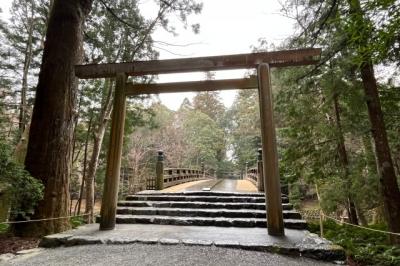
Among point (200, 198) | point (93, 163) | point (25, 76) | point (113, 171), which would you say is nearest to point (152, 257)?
point (113, 171)

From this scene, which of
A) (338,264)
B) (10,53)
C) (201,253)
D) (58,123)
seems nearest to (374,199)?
(338,264)

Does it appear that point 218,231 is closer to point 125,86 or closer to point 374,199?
point 125,86

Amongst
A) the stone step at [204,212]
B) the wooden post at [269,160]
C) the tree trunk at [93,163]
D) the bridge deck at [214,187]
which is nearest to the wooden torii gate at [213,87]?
the wooden post at [269,160]

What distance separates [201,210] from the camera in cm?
594

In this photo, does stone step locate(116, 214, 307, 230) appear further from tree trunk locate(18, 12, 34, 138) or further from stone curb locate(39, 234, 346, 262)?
tree trunk locate(18, 12, 34, 138)

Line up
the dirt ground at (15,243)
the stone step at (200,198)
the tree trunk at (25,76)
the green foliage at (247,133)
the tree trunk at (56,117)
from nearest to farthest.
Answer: the dirt ground at (15,243)
the tree trunk at (56,117)
the stone step at (200,198)
the tree trunk at (25,76)
the green foliage at (247,133)

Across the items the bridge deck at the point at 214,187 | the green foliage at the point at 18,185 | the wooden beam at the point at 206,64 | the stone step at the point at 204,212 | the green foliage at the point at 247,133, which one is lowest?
the stone step at the point at 204,212

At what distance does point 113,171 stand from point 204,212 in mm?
2418

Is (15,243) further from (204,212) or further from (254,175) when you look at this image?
(254,175)

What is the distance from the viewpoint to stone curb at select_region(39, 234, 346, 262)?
10.9 ft

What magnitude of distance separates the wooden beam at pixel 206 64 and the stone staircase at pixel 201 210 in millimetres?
3250

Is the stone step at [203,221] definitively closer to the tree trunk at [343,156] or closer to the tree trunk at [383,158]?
the tree trunk at [383,158]

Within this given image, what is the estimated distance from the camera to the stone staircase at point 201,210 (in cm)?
534

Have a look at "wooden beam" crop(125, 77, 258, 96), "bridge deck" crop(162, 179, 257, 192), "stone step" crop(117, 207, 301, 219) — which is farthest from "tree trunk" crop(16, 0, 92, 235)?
"bridge deck" crop(162, 179, 257, 192)
